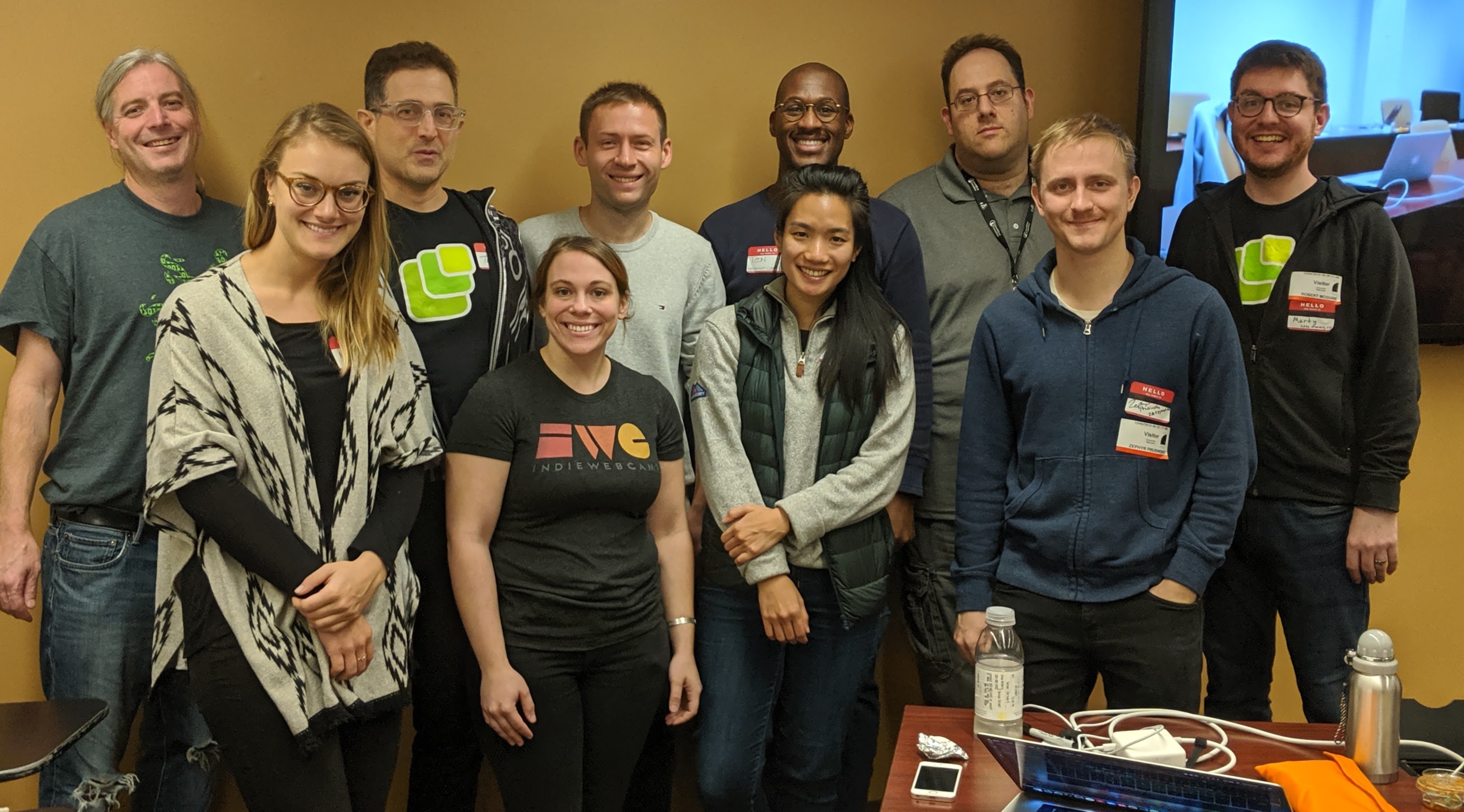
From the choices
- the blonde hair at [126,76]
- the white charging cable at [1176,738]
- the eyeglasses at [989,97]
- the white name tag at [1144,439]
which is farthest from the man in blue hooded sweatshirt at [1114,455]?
the blonde hair at [126,76]

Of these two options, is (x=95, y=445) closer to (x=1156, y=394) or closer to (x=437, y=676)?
(x=437, y=676)

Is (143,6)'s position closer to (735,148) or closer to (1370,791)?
(735,148)

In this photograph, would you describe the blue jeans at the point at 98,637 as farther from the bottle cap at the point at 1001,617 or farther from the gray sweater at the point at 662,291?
the bottle cap at the point at 1001,617

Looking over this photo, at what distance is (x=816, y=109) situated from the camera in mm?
2867

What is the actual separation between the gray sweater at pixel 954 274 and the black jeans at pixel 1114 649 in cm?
64

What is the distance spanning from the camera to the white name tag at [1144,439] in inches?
79.4

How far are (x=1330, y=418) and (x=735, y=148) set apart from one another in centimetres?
173

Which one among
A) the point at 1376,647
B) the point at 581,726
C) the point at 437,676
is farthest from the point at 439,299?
the point at 1376,647

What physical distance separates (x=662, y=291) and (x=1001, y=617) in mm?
1246

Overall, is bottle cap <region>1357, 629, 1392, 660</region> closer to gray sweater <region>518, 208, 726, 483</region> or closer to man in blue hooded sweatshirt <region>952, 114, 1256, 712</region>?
man in blue hooded sweatshirt <region>952, 114, 1256, 712</region>

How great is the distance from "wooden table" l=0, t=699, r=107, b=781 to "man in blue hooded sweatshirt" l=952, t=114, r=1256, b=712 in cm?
159

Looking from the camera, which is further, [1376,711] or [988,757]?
[988,757]

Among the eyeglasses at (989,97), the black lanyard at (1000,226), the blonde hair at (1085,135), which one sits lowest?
the black lanyard at (1000,226)

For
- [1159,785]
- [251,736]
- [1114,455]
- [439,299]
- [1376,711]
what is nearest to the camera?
[1159,785]
